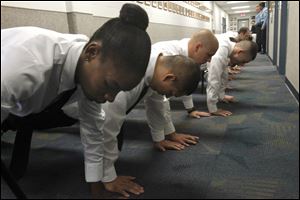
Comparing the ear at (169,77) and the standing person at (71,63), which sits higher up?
the standing person at (71,63)

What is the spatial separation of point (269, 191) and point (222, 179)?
191 millimetres

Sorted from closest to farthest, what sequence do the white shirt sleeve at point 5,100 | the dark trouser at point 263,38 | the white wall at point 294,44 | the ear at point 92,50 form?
1. the white shirt sleeve at point 5,100
2. the ear at point 92,50
3. the white wall at point 294,44
4. the dark trouser at point 263,38

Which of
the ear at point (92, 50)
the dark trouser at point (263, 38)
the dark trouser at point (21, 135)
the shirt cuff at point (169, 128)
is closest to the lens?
the ear at point (92, 50)

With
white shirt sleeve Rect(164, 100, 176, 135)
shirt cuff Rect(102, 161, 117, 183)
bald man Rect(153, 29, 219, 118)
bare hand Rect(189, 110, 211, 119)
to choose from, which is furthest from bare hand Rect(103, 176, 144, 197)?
bare hand Rect(189, 110, 211, 119)

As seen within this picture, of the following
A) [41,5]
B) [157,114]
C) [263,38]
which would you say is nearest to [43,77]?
[157,114]

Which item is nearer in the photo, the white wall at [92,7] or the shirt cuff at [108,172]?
the shirt cuff at [108,172]

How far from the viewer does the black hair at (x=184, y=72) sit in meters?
1.22

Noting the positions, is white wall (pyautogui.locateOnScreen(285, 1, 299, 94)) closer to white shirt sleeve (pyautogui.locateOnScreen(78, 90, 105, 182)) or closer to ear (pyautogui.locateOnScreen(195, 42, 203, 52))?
ear (pyautogui.locateOnScreen(195, 42, 203, 52))

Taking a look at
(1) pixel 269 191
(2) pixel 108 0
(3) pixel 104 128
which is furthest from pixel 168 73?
(2) pixel 108 0

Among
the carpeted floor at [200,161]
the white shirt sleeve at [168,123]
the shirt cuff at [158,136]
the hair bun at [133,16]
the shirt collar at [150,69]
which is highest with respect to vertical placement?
the hair bun at [133,16]

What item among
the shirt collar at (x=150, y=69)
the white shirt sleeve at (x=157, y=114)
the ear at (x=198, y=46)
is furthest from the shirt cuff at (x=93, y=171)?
the ear at (x=198, y=46)

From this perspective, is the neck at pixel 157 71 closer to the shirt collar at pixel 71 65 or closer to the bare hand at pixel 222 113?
the shirt collar at pixel 71 65

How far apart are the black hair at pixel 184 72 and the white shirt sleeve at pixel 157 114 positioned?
0.27 m

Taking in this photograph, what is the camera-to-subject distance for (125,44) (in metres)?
0.81
